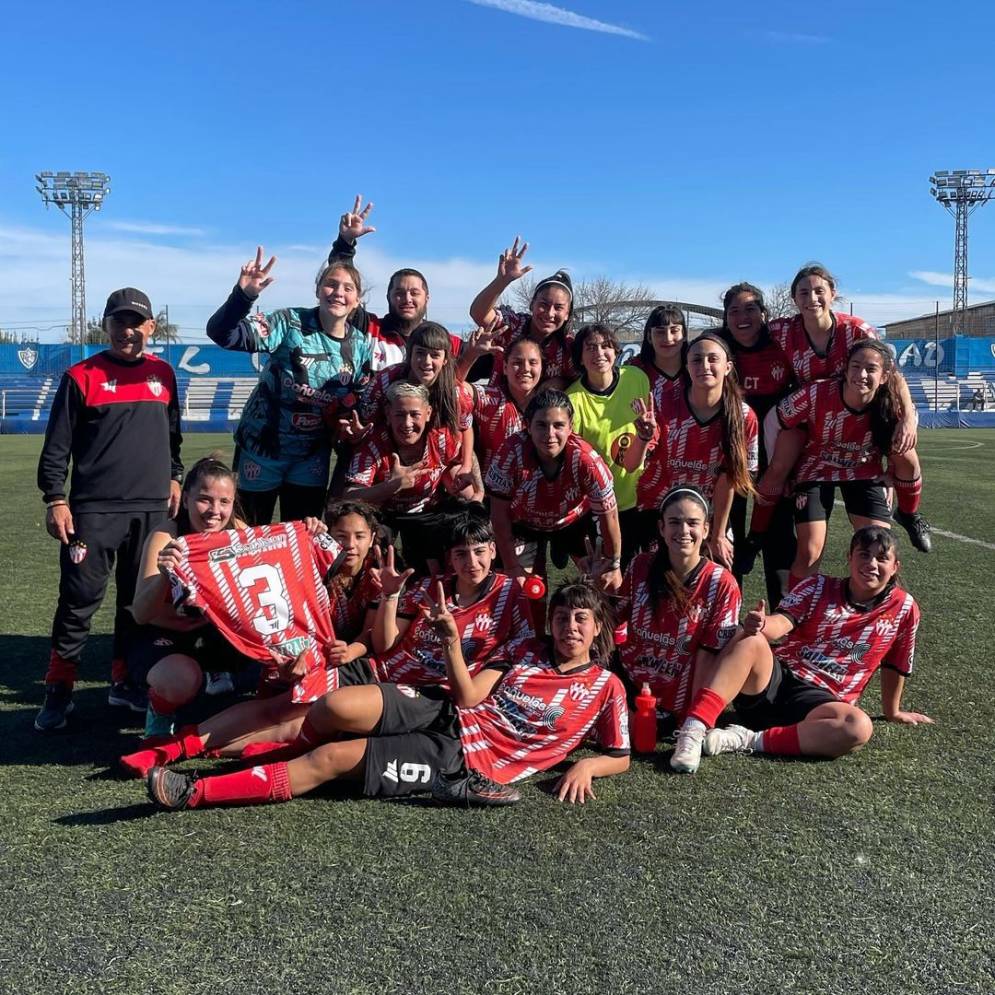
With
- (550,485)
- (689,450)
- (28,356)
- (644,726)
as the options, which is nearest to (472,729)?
(644,726)

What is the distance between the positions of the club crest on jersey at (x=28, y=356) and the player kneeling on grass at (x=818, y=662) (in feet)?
128

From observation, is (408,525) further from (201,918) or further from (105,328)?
(201,918)

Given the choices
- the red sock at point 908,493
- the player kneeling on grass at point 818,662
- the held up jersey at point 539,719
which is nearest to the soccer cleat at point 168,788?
the held up jersey at point 539,719

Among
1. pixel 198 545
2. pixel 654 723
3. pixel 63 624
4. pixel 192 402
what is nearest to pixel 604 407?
pixel 654 723

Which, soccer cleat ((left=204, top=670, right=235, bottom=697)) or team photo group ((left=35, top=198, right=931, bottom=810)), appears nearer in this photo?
team photo group ((left=35, top=198, right=931, bottom=810))

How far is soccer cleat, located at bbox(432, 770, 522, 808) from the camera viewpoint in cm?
329

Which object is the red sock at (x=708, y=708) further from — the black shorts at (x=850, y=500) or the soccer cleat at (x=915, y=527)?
the soccer cleat at (x=915, y=527)

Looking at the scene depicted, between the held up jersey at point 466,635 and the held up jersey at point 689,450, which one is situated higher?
the held up jersey at point 689,450

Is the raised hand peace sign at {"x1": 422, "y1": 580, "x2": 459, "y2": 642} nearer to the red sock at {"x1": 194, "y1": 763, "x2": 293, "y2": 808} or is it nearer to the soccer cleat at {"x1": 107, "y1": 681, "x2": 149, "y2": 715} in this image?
the red sock at {"x1": 194, "y1": 763, "x2": 293, "y2": 808}

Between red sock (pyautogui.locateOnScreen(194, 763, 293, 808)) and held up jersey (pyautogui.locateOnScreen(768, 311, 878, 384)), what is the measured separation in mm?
3409

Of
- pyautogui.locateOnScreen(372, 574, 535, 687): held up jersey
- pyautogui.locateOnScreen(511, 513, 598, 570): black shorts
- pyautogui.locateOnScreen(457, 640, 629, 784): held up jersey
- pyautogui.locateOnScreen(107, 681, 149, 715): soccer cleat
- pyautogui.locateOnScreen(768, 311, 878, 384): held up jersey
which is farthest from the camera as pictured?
pyautogui.locateOnScreen(768, 311, 878, 384): held up jersey

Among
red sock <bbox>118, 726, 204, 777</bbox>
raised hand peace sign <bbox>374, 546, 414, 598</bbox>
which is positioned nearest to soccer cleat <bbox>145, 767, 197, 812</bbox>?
red sock <bbox>118, 726, 204, 777</bbox>

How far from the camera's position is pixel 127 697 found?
4473 mm

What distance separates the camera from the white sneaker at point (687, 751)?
3.60m
